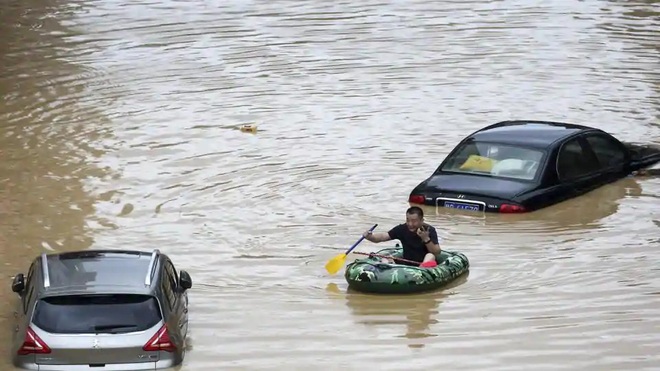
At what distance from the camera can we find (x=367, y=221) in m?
22.7

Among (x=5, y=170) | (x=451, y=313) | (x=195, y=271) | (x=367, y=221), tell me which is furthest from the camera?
(x=5, y=170)

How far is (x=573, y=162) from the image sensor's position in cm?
2441

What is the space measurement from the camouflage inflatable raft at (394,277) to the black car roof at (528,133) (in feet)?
19.0

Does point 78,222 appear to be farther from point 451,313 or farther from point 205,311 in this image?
point 451,313

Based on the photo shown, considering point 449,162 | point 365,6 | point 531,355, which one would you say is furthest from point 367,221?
point 365,6

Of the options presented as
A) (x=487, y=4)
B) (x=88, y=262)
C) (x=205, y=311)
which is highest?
(x=88, y=262)

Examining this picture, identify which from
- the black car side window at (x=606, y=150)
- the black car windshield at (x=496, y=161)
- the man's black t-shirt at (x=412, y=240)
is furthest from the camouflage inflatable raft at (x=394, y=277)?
the black car side window at (x=606, y=150)

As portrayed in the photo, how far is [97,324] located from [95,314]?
12cm

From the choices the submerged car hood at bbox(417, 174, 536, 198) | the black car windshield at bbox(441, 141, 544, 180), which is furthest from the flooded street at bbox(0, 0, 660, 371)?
the black car windshield at bbox(441, 141, 544, 180)

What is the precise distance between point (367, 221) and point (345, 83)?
40.8 feet

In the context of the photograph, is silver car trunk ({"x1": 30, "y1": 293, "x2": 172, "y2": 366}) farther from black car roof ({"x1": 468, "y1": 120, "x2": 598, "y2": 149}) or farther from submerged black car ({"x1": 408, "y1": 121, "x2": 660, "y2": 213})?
black car roof ({"x1": 468, "y1": 120, "x2": 598, "y2": 149})

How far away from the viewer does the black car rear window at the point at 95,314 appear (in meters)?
15.0

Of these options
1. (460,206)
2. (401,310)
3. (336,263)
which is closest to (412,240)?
(336,263)

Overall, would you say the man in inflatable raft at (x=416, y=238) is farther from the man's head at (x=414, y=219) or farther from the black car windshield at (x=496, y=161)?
the black car windshield at (x=496, y=161)
